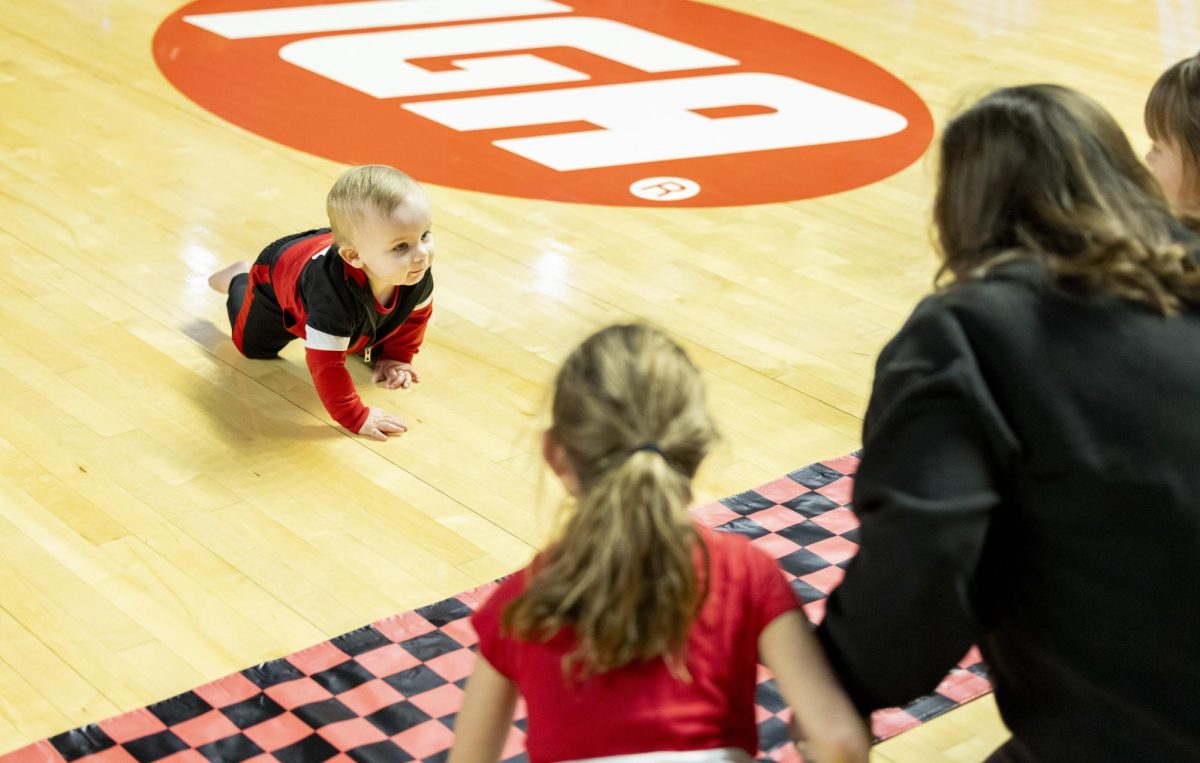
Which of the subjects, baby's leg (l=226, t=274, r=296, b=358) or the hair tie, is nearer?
the hair tie

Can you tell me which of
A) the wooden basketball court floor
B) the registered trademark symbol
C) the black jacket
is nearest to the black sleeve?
the black jacket

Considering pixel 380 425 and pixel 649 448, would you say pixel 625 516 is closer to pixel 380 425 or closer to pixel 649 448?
pixel 649 448

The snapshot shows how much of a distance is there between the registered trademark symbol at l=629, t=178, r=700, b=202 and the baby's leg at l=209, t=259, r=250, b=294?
3.45 feet

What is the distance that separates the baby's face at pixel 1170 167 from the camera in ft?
6.55

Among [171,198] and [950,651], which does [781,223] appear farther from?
[950,651]

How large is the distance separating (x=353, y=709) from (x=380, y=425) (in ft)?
2.39

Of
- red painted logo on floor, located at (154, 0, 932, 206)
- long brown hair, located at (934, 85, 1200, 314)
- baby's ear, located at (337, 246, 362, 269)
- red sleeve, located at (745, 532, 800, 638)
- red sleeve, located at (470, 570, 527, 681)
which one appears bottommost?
red painted logo on floor, located at (154, 0, 932, 206)

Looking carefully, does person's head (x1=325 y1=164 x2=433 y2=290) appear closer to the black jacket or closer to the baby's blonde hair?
the baby's blonde hair

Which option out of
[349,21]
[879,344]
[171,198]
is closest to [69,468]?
[171,198]

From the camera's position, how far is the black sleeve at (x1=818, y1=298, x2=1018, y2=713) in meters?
1.17

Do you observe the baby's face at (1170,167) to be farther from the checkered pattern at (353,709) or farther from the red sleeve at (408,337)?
the red sleeve at (408,337)

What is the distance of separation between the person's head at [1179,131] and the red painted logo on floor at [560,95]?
1.57 metres

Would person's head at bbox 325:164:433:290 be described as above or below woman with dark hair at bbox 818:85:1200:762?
below

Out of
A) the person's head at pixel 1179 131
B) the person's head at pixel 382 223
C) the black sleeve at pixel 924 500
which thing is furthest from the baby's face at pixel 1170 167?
the person's head at pixel 382 223
